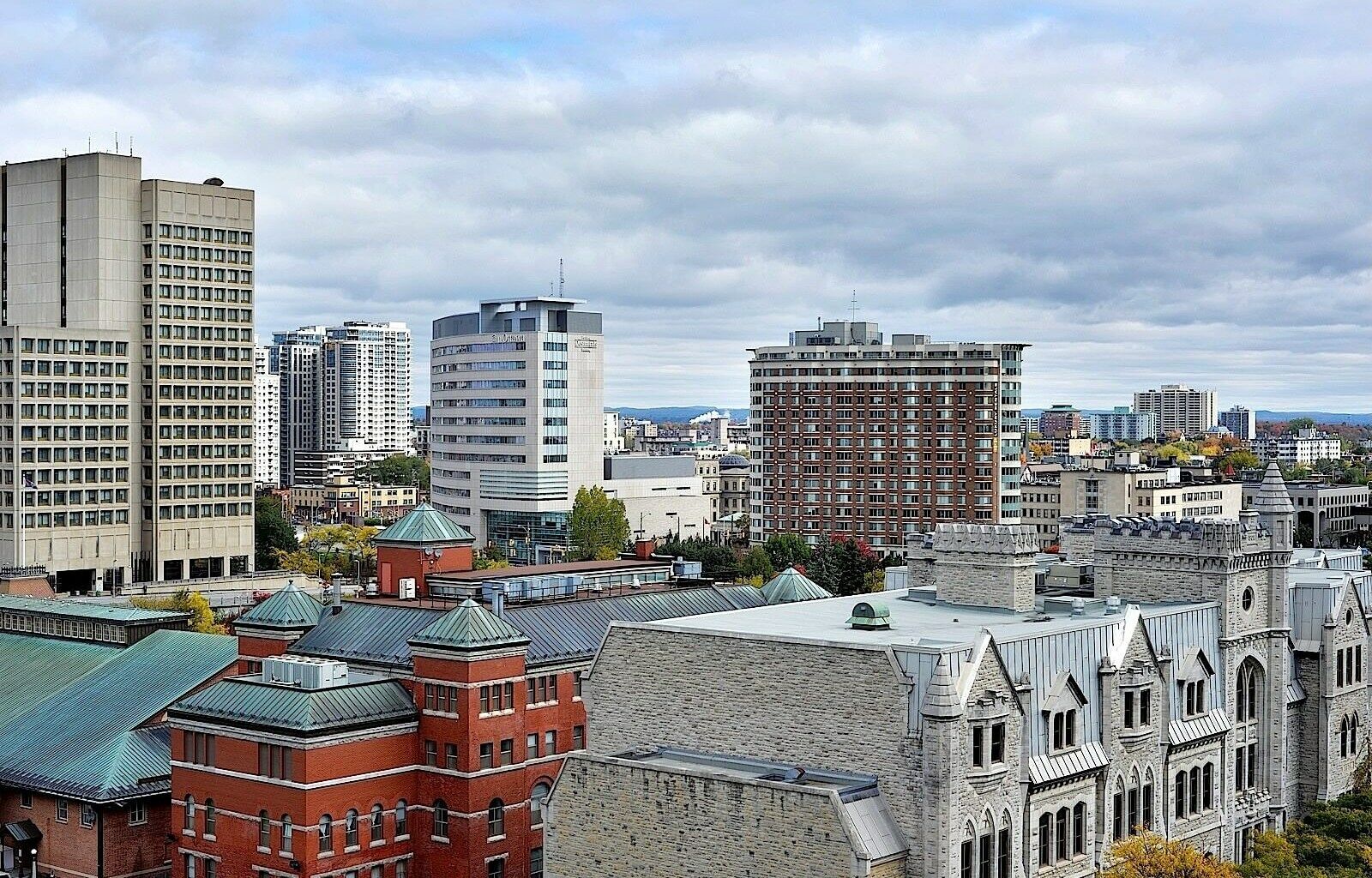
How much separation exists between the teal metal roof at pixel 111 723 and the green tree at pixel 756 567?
87779 millimetres

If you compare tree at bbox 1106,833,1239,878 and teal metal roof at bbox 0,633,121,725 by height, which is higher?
teal metal roof at bbox 0,633,121,725

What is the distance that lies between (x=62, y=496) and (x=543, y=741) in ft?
400

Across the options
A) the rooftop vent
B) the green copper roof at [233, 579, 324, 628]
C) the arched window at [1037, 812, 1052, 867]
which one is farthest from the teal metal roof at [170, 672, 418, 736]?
the arched window at [1037, 812, 1052, 867]

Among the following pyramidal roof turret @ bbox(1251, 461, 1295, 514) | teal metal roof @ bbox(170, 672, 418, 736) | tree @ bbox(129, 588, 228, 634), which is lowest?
tree @ bbox(129, 588, 228, 634)

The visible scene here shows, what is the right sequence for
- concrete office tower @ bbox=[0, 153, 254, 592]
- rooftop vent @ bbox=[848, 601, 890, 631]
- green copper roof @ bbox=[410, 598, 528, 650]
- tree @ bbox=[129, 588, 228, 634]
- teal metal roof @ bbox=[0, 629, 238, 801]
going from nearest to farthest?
1. rooftop vent @ bbox=[848, 601, 890, 631]
2. green copper roof @ bbox=[410, 598, 528, 650]
3. teal metal roof @ bbox=[0, 629, 238, 801]
4. tree @ bbox=[129, 588, 228, 634]
5. concrete office tower @ bbox=[0, 153, 254, 592]

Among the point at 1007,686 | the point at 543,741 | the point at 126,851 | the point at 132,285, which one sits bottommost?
the point at 126,851

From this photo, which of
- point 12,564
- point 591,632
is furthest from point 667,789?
point 12,564

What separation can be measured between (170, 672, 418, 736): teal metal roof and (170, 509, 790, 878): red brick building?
0.09 meters

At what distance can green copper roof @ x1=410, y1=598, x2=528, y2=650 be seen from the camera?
80312 millimetres

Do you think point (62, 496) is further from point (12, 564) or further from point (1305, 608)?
point (1305, 608)

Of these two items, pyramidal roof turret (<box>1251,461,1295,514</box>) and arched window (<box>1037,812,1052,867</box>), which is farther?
pyramidal roof turret (<box>1251,461,1295,514</box>)

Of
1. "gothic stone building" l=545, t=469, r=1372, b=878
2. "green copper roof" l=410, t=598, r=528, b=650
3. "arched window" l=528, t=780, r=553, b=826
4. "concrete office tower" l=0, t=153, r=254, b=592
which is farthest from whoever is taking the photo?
"concrete office tower" l=0, t=153, r=254, b=592

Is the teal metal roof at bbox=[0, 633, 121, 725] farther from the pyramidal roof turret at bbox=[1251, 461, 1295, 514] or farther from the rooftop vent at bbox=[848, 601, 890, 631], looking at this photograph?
the pyramidal roof turret at bbox=[1251, 461, 1295, 514]

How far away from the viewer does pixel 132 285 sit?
195750 mm
